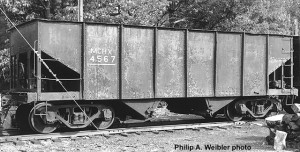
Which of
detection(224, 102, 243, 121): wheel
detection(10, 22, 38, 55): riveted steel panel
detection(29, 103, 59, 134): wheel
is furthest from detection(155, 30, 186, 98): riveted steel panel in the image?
detection(10, 22, 38, 55): riveted steel panel

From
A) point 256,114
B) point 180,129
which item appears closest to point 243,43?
point 256,114

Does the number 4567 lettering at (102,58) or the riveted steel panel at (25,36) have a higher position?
the riveted steel panel at (25,36)

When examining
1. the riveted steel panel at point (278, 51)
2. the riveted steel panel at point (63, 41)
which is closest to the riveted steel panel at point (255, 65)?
the riveted steel panel at point (278, 51)

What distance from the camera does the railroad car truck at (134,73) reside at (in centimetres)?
958

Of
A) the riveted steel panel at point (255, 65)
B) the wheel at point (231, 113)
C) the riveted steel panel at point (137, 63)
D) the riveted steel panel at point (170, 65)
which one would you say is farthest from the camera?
the wheel at point (231, 113)

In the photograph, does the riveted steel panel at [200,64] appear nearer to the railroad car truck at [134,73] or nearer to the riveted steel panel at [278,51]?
the railroad car truck at [134,73]

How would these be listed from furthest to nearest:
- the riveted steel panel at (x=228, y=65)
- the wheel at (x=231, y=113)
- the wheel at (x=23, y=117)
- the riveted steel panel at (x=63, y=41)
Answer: the wheel at (x=231, y=113) < the riveted steel panel at (x=228, y=65) < the wheel at (x=23, y=117) < the riveted steel panel at (x=63, y=41)

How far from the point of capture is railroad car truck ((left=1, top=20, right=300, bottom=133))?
31.4 feet

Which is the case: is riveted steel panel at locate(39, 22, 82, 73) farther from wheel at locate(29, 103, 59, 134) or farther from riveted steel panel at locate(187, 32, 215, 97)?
riveted steel panel at locate(187, 32, 215, 97)

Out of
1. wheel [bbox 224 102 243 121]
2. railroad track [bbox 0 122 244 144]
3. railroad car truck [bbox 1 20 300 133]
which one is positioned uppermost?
railroad car truck [bbox 1 20 300 133]

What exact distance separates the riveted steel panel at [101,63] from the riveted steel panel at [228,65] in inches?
138

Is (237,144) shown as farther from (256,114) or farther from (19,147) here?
(19,147)

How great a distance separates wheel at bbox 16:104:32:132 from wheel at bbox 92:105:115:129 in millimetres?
1887

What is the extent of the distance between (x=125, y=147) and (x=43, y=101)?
2.71 m
